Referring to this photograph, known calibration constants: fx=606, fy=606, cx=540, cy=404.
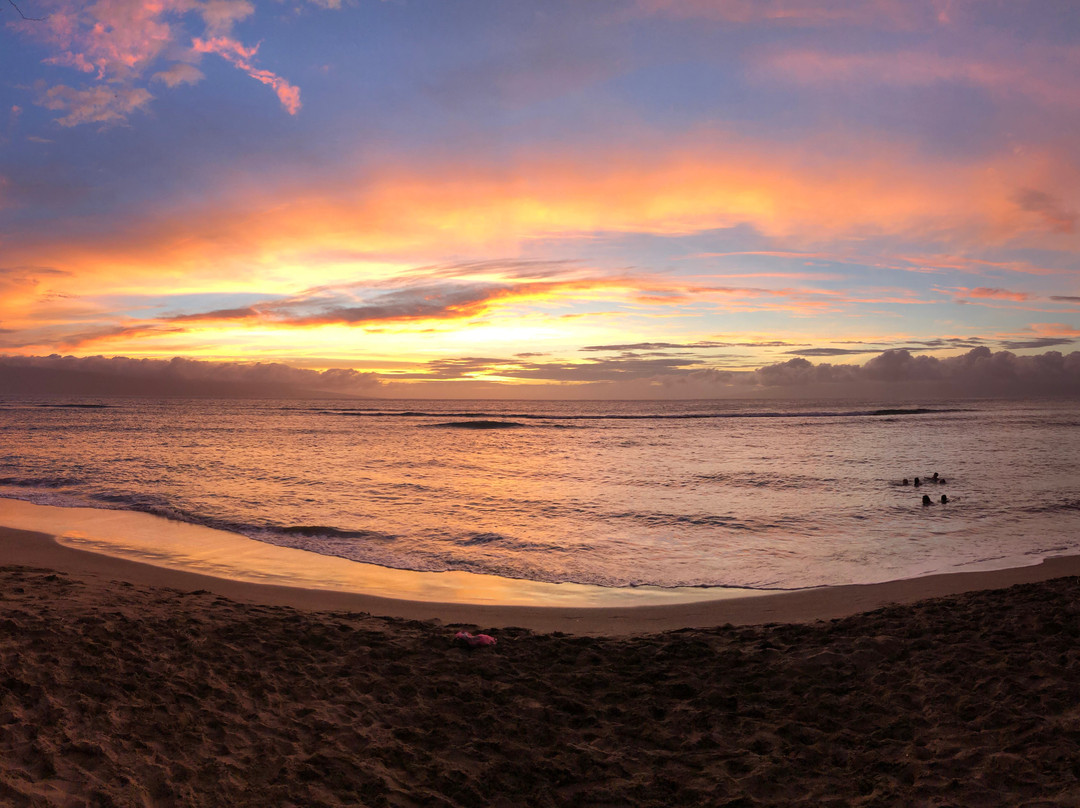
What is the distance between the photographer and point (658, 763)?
4.95m

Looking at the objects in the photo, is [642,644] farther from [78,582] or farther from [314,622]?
[78,582]

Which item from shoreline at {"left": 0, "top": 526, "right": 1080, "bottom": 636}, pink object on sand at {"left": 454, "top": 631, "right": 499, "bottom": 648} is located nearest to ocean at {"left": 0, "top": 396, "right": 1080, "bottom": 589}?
shoreline at {"left": 0, "top": 526, "right": 1080, "bottom": 636}

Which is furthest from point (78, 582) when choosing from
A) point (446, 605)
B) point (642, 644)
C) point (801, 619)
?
point (801, 619)

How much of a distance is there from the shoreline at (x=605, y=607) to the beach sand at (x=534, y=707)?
19 cm

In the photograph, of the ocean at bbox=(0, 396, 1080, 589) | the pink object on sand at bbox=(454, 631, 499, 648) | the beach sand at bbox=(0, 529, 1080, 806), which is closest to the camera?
the beach sand at bbox=(0, 529, 1080, 806)

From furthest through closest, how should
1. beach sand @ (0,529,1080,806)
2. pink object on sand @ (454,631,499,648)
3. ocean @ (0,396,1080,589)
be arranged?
ocean @ (0,396,1080,589)
pink object on sand @ (454,631,499,648)
beach sand @ (0,529,1080,806)

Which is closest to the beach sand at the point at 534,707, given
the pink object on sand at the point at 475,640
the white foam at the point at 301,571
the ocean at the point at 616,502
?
the pink object on sand at the point at 475,640

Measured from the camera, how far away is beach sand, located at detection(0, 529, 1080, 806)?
448cm

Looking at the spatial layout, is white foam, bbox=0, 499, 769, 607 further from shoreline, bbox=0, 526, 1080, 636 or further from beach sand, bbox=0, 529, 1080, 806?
beach sand, bbox=0, 529, 1080, 806

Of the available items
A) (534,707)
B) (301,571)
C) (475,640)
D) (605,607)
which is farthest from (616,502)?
(534,707)

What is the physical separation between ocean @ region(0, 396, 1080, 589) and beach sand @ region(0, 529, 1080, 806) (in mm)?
3740

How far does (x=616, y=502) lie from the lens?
19.5m

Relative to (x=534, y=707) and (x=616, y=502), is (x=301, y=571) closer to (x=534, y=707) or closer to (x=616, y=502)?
(x=534, y=707)

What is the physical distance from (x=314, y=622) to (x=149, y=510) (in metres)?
12.4
